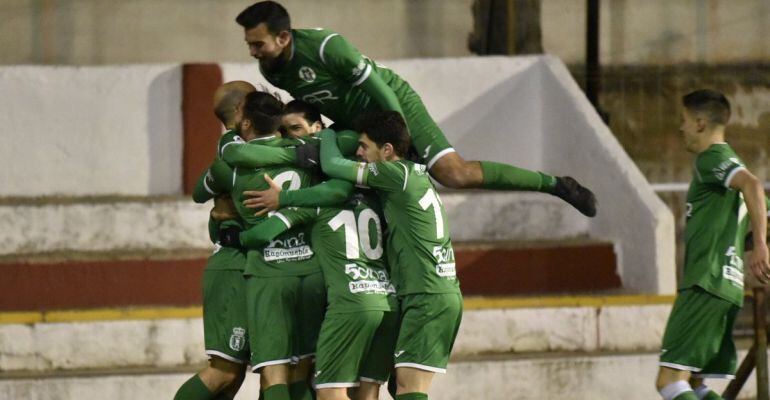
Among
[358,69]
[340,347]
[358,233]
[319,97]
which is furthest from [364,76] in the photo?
[340,347]

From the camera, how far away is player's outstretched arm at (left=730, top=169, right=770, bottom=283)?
24.7 feet

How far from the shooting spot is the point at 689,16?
1556cm

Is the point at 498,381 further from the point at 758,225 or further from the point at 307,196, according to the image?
the point at 307,196

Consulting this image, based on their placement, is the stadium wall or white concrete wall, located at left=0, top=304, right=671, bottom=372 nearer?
white concrete wall, located at left=0, top=304, right=671, bottom=372

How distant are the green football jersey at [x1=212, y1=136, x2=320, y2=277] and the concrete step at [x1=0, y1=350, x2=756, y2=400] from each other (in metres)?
2.53

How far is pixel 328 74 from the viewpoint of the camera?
24.0 ft

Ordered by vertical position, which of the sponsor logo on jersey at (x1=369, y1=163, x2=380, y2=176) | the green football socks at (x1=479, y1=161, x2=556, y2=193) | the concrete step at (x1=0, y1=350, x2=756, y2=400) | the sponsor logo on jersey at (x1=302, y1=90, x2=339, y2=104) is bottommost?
the concrete step at (x1=0, y1=350, x2=756, y2=400)

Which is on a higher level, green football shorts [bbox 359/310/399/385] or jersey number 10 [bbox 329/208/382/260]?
jersey number 10 [bbox 329/208/382/260]

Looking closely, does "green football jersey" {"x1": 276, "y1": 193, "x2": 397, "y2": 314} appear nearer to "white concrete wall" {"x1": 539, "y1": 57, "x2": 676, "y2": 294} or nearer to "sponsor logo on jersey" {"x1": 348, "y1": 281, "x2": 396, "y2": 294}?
"sponsor logo on jersey" {"x1": 348, "y1": 281, "x2": 396, "y2": 294}

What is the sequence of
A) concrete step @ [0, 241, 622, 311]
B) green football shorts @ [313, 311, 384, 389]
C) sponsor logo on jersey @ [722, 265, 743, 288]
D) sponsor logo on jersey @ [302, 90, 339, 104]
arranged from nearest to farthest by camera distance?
1. green football shorts @ [313, 311, 384, 389]
2. sponsor logo on jersey @ [302, 90, 339, 104]
3. sponsor logo on jersey @ [722, 265, 743, 288]
4. concrete step @ [0, 241, 622, 311]

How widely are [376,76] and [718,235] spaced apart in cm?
193

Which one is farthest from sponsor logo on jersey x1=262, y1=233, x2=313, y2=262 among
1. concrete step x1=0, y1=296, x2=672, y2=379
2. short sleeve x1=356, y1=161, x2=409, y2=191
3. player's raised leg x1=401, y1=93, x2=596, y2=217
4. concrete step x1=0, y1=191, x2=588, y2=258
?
concrete step x1=0, y1=191, x2=588, y2=258

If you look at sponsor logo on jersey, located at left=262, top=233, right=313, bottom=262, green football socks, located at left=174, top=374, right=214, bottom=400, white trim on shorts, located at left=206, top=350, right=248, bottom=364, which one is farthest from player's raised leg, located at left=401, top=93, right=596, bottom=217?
green football socks, located at left=174, top=374, right=214, bottom=400

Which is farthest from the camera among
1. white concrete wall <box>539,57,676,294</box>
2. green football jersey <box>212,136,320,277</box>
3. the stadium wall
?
the stadium wall
